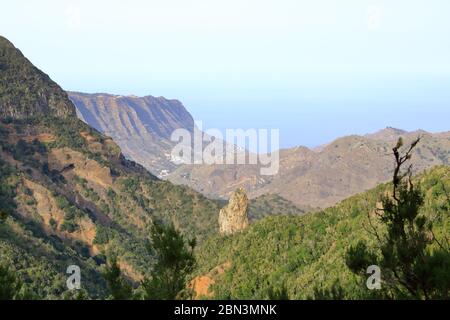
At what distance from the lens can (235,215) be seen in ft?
292

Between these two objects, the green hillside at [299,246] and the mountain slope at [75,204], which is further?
the mountain slope at [75,204]

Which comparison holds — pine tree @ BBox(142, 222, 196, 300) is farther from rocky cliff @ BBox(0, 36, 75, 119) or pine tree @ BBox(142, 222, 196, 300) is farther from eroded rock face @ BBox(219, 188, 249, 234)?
rocky cliff @ BBox(0, 36, 75, 119)

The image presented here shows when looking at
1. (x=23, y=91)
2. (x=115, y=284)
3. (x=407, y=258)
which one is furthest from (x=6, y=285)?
(x=23, y=91)

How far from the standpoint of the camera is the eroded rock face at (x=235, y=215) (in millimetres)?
88938

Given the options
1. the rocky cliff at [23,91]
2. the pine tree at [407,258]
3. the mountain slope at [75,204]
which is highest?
the rocky cliff at [23,91]

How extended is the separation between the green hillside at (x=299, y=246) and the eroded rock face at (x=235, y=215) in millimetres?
6558

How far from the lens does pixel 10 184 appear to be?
421 feet

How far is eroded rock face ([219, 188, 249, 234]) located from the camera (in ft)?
292

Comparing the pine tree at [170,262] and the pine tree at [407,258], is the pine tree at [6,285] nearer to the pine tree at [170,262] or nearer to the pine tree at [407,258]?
the pine tree at [170,262]

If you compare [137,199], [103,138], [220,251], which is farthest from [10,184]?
[220,251]

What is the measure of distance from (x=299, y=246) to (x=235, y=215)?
21478 mm

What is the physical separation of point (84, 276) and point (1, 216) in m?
79.2

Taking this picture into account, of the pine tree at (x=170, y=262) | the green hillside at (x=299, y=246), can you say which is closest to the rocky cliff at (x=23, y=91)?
the green hillside at (x=299, y=246)
